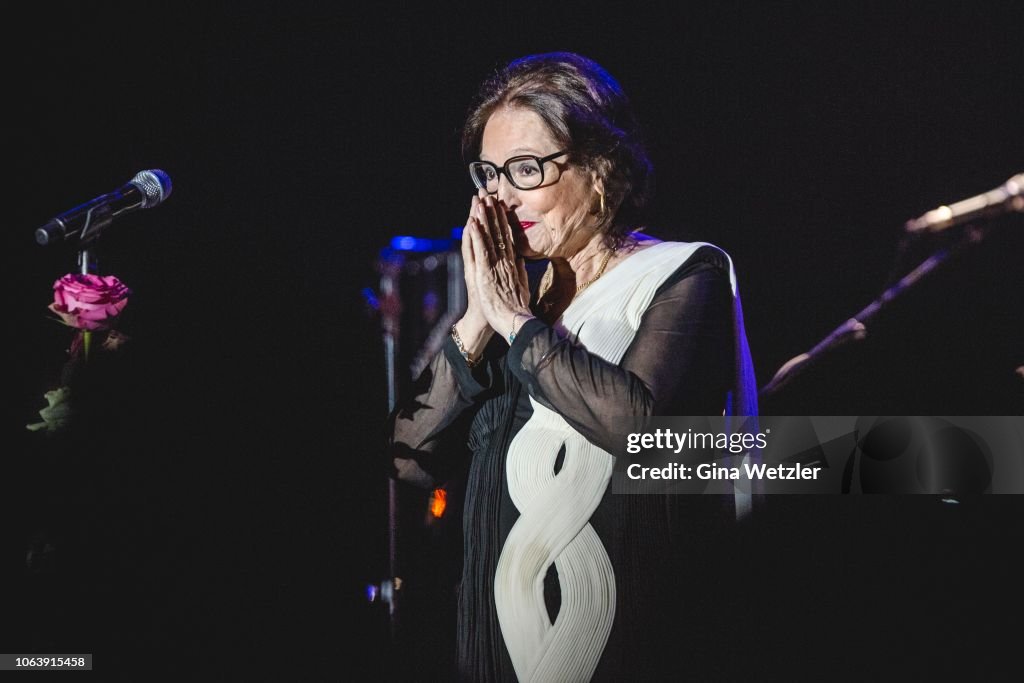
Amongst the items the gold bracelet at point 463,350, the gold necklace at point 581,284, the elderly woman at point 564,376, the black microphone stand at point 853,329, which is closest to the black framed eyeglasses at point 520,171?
the elderly woman at point 564,376

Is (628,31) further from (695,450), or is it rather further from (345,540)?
(345,540)

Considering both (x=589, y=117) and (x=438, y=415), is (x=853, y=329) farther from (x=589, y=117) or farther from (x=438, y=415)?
(x=438, y=415)

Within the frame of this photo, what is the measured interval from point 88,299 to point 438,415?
32.9 inches

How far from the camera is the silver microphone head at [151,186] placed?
212cm

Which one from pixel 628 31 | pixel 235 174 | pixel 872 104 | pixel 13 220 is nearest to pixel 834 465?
pixel 872 104

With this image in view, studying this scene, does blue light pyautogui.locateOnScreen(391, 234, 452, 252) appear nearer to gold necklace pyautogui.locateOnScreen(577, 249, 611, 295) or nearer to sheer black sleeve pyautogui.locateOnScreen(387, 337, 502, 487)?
sheer black sleeve pyautogui.locateOnScreen(387, 337, 502, 487)

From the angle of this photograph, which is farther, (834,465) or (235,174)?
(235,174)

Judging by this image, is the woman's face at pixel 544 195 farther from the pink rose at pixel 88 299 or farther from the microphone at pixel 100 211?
the pink rose at pixel 88 299

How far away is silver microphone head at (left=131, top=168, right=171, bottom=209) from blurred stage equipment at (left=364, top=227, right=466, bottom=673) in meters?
0.56

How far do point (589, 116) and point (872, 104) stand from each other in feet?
2.58

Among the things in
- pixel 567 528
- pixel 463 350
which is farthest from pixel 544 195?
pixel 567 528

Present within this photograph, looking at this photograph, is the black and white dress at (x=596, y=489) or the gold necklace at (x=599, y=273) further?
the gold necklace at (x=599, y=273)

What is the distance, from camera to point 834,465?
7.18 ft

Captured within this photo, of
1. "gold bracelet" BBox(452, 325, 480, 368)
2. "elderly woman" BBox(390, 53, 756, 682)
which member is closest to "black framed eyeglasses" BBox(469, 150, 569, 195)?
"elderly woman" BBox(390, 53, 756, 682)
